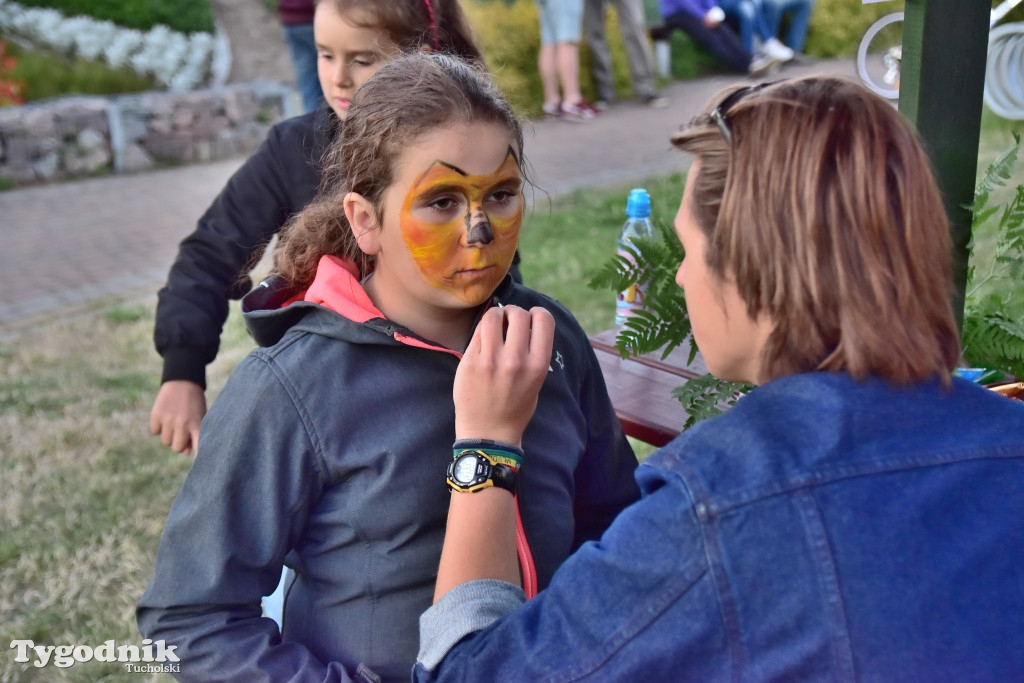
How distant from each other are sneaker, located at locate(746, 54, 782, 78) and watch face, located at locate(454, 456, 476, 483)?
38.3 ft

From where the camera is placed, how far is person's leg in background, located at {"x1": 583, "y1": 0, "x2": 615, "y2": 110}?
35.3 ft

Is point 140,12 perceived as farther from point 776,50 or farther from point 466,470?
point 466,470

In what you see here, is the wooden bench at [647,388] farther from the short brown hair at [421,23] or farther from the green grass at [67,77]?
the green grass at [67,77]

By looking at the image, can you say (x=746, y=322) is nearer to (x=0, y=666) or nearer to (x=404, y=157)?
(x=404, y=157)

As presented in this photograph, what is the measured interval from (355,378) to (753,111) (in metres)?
0.80

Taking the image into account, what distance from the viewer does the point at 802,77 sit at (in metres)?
1.28

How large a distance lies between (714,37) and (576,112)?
2.84m

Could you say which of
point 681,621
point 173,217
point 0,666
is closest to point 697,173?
point 681,621

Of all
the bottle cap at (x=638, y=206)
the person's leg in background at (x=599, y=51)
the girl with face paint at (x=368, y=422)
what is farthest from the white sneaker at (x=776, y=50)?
the girl with face paint at (x=368, y=422)

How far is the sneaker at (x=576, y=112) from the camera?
10562 millimetres

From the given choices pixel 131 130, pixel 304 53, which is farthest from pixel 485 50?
pixel 304 53

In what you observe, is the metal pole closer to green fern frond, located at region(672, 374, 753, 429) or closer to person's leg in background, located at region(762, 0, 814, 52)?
green fern frond, located at region(672, 374, 753, 429)

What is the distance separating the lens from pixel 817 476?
1.13m

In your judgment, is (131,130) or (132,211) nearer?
(132,211)
